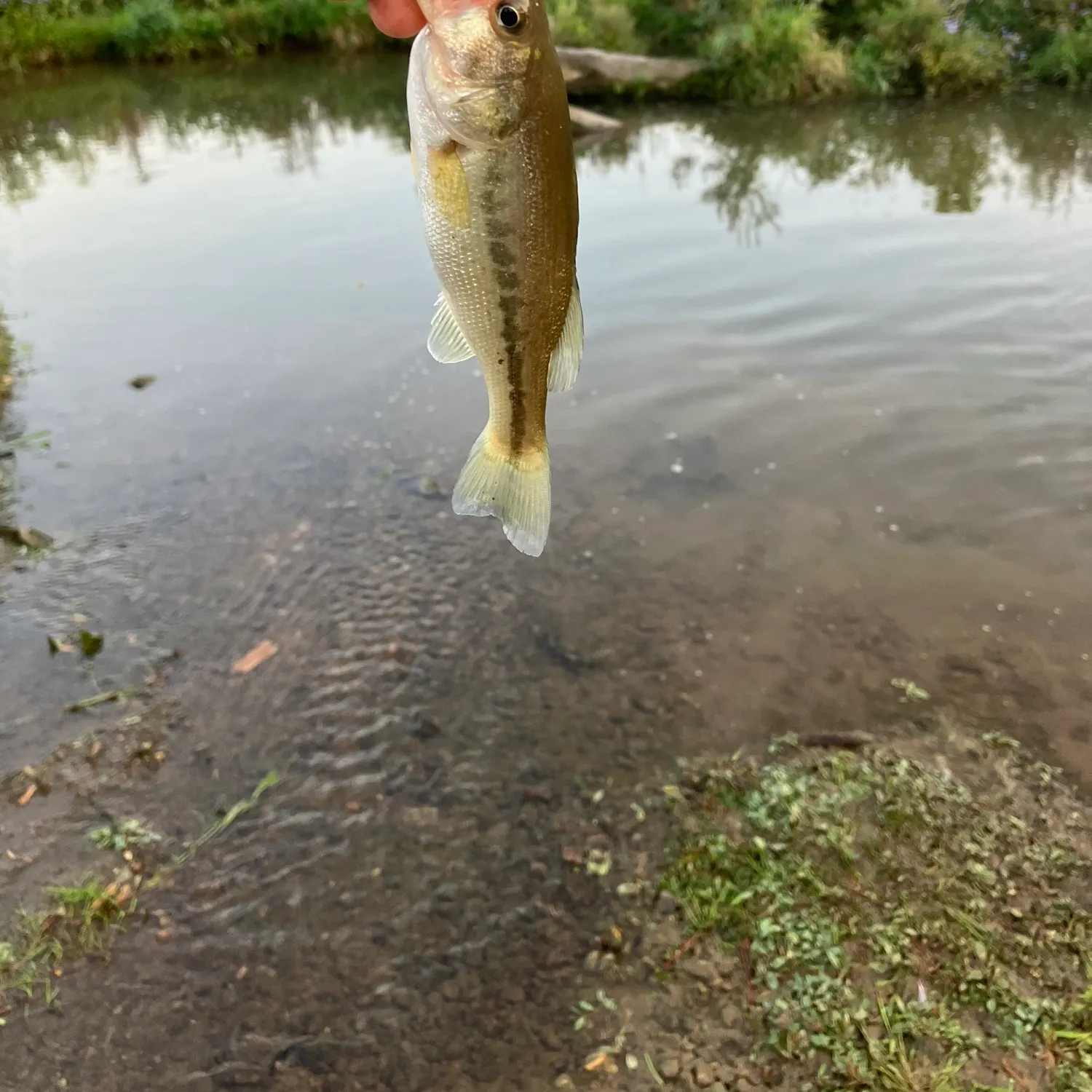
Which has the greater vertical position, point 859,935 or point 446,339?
point 446,339

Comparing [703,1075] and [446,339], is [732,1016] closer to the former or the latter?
[703,1075]

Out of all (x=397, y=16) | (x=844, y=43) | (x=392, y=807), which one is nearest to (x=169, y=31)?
(x=844, y=43)

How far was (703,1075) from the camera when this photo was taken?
260 centimetres

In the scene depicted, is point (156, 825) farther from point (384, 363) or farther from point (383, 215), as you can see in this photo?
point (383, 215)

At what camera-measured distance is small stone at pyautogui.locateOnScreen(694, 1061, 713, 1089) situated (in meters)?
2.58

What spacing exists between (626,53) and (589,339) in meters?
11.7

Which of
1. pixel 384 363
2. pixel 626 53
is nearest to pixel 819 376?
pixel 384 363

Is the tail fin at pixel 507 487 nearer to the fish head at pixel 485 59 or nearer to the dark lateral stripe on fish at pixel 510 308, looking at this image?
the dark lateral stripe on fish at pixel 510 308

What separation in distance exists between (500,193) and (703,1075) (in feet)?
8.33

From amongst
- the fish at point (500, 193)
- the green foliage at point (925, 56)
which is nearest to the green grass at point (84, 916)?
the fish at point (500, 193)

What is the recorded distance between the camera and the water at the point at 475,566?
10.2ft

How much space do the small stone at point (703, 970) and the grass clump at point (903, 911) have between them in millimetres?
114

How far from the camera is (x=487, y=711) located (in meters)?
4.06

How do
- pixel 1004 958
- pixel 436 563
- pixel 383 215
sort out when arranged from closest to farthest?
pixel 1004 958 < pixel 436 563 < pixel 383 215
